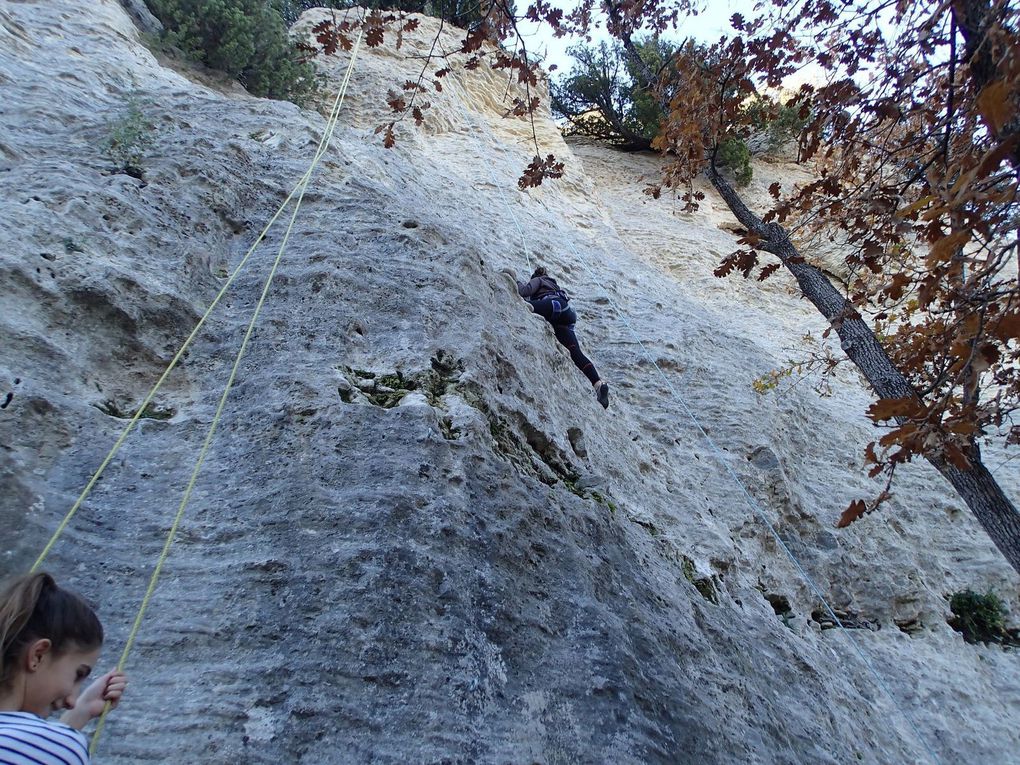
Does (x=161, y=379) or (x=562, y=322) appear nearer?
(x=161, y=379)

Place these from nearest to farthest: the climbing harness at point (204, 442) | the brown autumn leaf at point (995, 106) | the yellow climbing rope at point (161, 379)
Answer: the brown autumn leaf at point (995, 106) → the climbing harness at point (204, 442) → the yellow climbing rope at point (161, 379)

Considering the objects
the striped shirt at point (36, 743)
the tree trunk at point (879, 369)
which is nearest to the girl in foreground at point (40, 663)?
the striped shirt at point (36, 743)

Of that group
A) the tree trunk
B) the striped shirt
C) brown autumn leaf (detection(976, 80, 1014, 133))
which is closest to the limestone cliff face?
the striped shirt

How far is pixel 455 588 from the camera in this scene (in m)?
3.13

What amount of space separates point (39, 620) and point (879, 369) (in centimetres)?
492

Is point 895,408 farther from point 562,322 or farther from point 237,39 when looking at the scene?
point 237,39

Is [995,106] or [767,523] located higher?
[995,106]

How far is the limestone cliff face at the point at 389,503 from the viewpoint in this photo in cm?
281

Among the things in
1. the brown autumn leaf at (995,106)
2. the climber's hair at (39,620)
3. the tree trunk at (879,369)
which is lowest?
Result: the climber's hair at (39,620)

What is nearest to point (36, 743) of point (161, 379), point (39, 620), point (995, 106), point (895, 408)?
point (39, 620)

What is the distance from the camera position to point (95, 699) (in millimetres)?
2248

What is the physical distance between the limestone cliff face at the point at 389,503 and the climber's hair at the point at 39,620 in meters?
0.67

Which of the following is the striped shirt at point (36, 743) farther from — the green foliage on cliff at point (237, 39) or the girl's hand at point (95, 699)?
the green foliage on cliff at point (237, 39)

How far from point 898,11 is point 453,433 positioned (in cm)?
358
